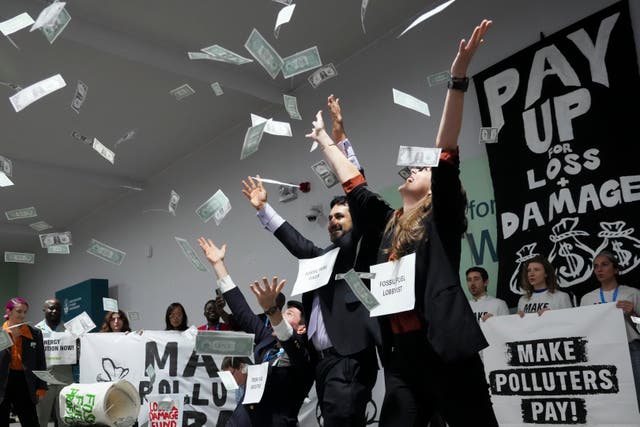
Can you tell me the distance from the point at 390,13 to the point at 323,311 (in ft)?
13.1

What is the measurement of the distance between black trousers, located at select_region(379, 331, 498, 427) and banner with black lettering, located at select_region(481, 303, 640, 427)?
216 centimetres

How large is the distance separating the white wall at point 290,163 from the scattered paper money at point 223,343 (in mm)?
3048

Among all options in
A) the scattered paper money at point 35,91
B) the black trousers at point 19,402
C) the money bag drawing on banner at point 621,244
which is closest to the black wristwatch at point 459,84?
the scattered paper money at point 35,91

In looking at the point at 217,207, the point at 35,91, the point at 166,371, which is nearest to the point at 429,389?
the point at 217,207

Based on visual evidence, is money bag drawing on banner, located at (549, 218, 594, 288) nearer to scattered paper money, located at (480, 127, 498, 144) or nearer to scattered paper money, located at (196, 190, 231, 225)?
scattered paper money, located at (480, 127, 498, 144)

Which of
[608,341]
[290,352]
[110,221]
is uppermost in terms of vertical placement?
[110,221]

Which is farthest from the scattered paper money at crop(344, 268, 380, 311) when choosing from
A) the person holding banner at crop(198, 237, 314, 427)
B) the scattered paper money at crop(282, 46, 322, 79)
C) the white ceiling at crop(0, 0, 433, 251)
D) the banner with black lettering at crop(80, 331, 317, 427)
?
the white ceiling at crop(0, 0, 433, 251)

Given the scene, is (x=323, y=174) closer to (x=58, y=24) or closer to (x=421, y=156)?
(x=58, y=24)

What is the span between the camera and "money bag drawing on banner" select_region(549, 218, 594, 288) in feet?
13.5

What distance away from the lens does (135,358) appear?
18.4ft

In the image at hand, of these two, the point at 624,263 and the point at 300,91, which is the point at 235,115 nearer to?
the point at 300,91

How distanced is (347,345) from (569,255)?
2417 mm

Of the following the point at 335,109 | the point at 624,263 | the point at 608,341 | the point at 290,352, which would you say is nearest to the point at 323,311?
the point at 290,352

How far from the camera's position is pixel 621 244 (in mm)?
3973
